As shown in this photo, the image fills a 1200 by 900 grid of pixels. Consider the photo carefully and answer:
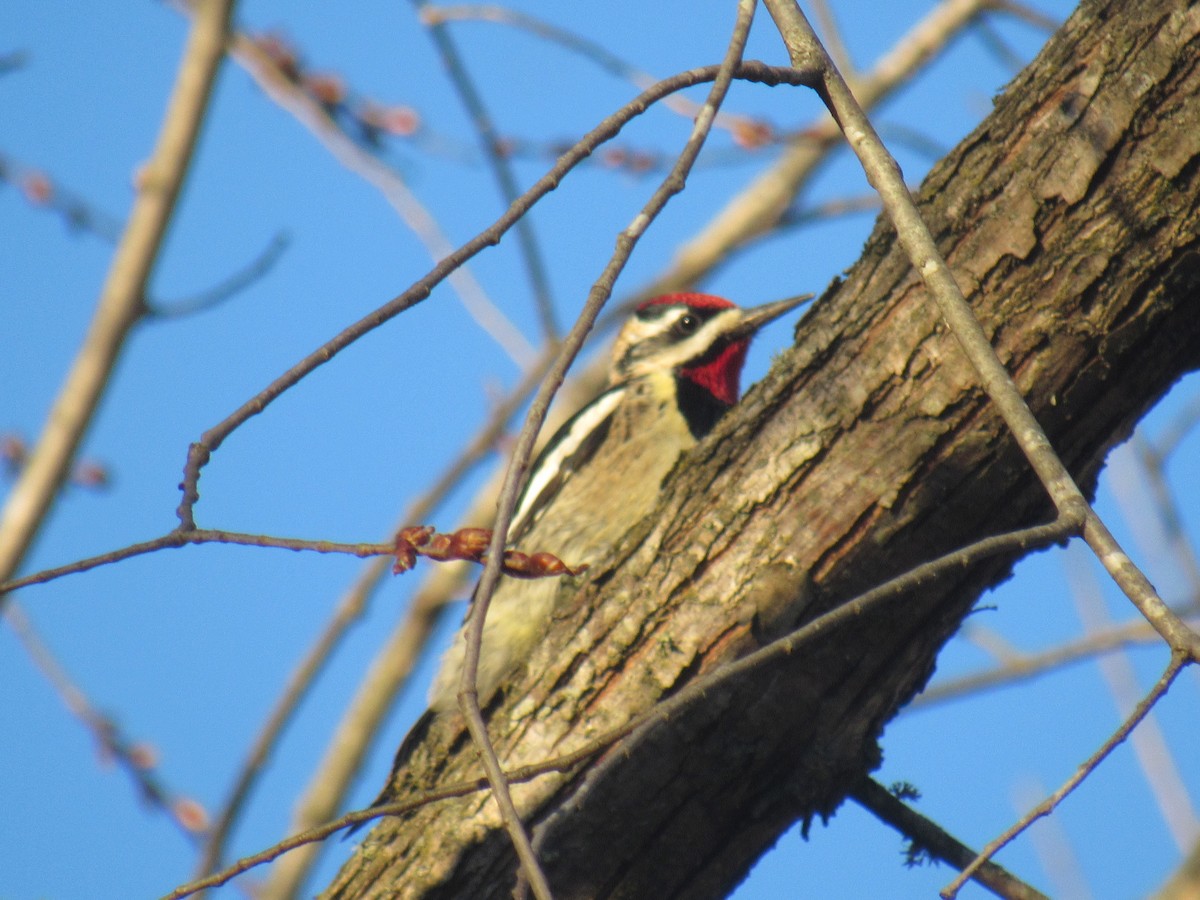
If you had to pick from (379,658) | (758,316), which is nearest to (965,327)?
(758,316)

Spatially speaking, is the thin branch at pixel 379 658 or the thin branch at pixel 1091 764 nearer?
the thin branch at pixel 1091 764

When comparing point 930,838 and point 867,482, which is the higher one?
point 867,482

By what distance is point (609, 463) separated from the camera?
4512 mm

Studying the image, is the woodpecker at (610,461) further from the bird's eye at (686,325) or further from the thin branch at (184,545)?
the thin branch at (184,545)

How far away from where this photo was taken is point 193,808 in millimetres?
7180

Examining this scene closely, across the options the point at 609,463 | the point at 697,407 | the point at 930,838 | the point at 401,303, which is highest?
the point at 697,407

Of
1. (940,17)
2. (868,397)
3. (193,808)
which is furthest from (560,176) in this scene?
(940,17)

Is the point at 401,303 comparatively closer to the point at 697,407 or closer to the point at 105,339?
the point at 697,407

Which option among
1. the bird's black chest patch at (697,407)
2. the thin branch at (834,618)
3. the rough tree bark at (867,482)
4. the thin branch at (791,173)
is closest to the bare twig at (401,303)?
the thin branch at (834,618)

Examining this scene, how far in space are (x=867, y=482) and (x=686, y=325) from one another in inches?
117

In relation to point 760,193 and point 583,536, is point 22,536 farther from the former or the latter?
point 760,193

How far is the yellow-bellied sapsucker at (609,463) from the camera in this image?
13.0ft

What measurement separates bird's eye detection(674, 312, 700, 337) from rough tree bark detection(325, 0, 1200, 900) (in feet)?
8.68

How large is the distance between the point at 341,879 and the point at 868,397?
1712 millimetres
